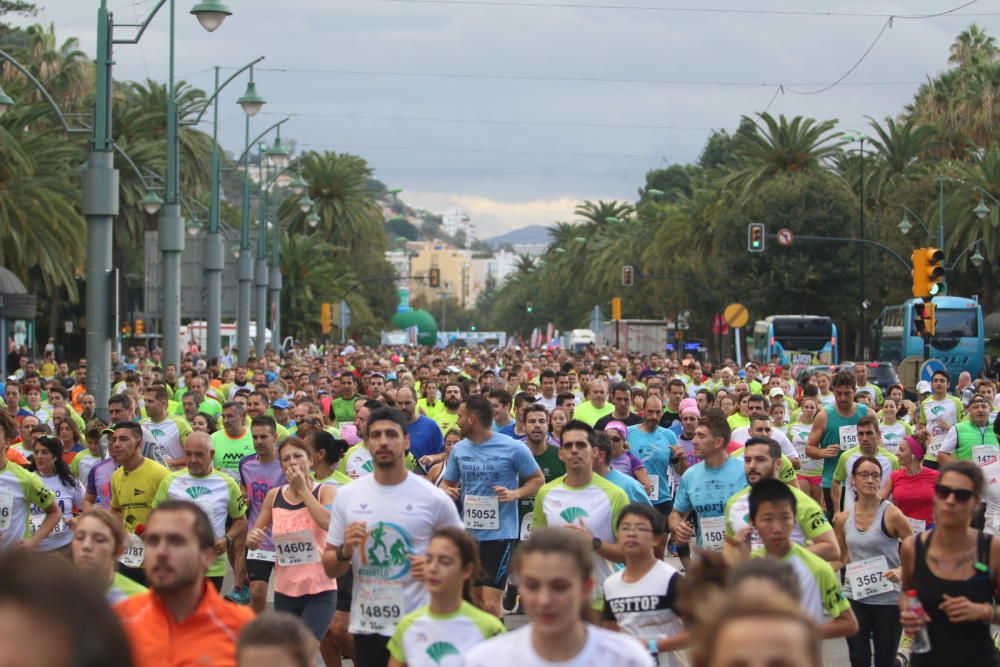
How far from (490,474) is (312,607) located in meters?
1.70

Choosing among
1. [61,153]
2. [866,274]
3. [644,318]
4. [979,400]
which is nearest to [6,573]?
[979,400]

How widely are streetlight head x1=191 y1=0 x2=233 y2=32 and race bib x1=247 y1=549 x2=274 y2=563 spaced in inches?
511

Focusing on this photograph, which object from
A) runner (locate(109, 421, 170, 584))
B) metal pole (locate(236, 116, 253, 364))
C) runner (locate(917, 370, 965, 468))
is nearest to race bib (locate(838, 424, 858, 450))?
runner (locate(917, 370, 965, 468))

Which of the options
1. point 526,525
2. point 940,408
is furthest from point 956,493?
point 940,408

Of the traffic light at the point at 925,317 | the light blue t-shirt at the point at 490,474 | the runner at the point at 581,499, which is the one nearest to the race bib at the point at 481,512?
the light blue t-shirt at the point at 490,474

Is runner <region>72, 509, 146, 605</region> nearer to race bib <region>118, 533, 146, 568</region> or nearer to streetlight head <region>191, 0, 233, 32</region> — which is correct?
race bib <region>118, 533, 146, 568</region>

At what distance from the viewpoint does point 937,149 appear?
64.9 m

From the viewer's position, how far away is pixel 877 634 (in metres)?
9.11

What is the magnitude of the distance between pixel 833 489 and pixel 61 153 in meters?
34.1

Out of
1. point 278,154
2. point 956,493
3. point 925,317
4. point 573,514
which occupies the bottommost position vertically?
point 573,514

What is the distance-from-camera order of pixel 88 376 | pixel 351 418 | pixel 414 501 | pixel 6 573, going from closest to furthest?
pixel 6 573 < pixel 414 501 < pixel 351 418 < pixel 88 376

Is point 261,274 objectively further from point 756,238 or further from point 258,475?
point 258,475

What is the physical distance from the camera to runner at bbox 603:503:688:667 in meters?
6.72

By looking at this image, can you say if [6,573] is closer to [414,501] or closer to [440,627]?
[440,627]
